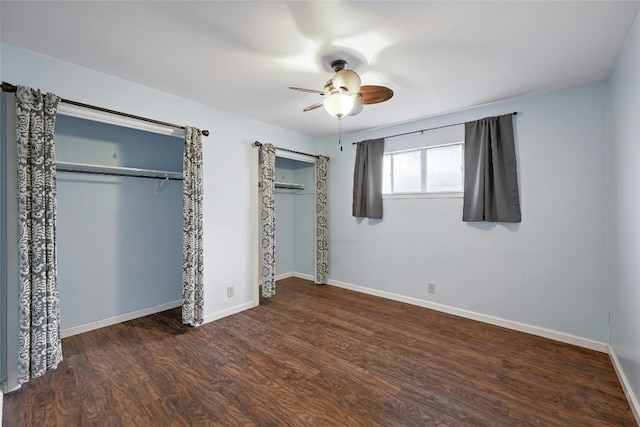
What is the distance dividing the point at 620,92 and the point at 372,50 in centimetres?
192

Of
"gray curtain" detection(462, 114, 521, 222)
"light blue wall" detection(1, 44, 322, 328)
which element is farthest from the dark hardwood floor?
"gray curtain" detection(462, 114, 521, 222)

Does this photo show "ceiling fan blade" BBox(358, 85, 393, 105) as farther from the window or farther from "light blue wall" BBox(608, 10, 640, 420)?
the window

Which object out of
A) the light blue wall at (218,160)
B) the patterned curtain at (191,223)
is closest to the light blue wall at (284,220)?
the light blue wall at (218,160)

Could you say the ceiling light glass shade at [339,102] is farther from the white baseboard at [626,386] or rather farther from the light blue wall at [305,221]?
the light blue wall at [305,221]

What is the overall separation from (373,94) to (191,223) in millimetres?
2204

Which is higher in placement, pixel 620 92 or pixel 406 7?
pixel 406 7

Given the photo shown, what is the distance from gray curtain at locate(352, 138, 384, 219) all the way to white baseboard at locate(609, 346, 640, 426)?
2.61 metres

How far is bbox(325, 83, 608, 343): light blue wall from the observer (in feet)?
8.53

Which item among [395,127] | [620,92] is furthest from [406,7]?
[395,127]

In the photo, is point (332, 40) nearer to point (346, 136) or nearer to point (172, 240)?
point (346, 136)

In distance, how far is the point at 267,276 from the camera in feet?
12.5

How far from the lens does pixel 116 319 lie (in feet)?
10.3

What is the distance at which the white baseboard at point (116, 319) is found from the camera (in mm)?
2817

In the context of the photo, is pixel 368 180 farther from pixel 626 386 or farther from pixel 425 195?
pixel 626 386
